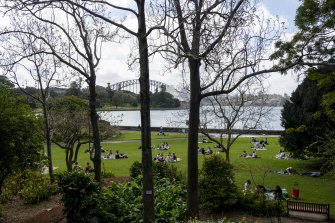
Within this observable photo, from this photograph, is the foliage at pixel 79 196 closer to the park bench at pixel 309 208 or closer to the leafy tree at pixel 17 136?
the leafy tree at pixel 17 136

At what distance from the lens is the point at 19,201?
1702 cm

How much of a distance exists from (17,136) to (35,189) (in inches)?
188

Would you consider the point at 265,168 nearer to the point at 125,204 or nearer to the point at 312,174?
the point at 312,174

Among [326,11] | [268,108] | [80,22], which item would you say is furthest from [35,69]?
[268,108]

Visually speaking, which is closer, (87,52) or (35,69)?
(87,52)

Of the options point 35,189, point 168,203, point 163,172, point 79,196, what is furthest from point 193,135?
point 35,189

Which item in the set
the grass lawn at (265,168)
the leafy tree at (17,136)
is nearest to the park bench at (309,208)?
the grass lawn at (265,168)

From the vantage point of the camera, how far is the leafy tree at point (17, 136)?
481 inches

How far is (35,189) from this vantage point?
16.3 m

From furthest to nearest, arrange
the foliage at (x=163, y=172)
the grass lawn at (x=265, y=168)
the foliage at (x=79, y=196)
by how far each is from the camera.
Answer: the grass lawn at (x=265, y=168), the foliage at (x=163, y=172), the foliage at (x=79, y=196)

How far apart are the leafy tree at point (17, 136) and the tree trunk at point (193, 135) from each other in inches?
228

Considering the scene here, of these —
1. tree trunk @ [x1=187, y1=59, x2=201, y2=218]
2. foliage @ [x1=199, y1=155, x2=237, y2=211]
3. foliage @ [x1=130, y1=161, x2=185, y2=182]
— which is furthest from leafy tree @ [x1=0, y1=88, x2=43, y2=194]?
foliage @ [x1=199, y1=155, x2=237, y2=211]

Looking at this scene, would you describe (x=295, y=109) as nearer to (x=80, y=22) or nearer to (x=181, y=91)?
(x=181, y=91)

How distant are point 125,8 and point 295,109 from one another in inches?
896
